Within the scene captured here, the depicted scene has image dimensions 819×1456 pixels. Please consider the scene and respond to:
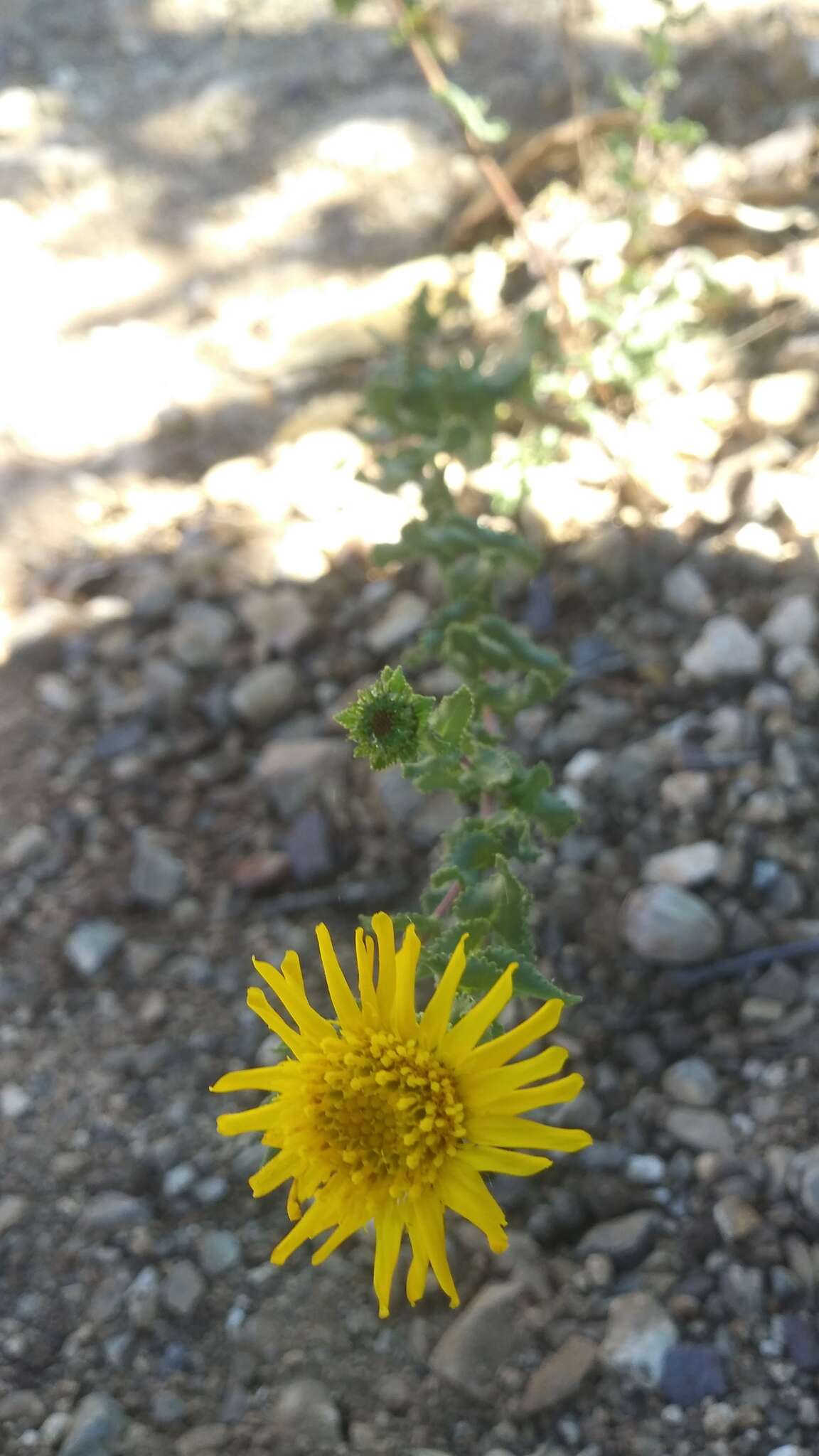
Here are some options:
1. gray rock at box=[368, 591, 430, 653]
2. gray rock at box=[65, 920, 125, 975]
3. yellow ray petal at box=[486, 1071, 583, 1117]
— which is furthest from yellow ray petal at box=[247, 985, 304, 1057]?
gray rock at box=[368, 591, 430, 653]

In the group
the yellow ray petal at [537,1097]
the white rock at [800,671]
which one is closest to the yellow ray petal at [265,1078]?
the yellow ray petal at [537,1097]

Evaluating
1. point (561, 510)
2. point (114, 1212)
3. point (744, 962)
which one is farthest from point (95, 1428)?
point (561, 510)

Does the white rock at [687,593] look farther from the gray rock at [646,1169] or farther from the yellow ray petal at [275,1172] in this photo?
the yellow ray petal at [275,1172]

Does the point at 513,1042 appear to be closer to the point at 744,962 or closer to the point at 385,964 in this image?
the point at 385,964

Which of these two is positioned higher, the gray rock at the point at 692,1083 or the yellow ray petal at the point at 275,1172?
the yellow ray petal at the point at 275,1172

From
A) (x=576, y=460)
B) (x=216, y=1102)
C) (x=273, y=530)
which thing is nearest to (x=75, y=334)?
(x=273, y=530)

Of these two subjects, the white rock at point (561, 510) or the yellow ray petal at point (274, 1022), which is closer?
the yellow ray petal at point (274, 1022)
